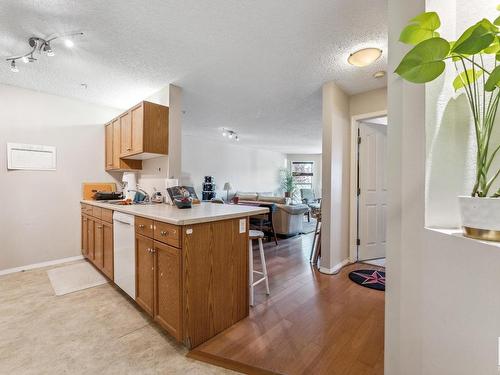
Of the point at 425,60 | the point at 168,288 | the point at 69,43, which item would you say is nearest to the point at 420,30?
the point at 425,60

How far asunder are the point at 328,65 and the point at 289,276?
252 centimetres

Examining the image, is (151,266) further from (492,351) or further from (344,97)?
(344,97)

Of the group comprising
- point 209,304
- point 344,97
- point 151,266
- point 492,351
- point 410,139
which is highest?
point 344,97

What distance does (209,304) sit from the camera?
1.61 meters

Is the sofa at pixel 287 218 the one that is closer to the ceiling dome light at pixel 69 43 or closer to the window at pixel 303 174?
the ceiling dome light at pixel 69 43

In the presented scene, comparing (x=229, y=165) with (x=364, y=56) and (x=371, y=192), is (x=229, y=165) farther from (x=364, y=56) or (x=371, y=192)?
(x=364, y=56)

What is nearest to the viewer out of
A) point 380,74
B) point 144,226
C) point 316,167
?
point 144,226

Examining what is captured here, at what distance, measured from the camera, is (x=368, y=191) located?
3.35 meters

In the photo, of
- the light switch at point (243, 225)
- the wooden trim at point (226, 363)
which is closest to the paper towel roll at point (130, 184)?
the light switch at point (243, 225)

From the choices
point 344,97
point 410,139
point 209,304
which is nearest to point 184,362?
point 209,304

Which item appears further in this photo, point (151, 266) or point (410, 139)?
point (151, 266)

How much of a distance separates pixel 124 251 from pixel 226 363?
136 centimetres

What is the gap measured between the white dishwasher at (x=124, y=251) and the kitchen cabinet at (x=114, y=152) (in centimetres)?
134

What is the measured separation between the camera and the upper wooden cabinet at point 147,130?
267 centimetres
